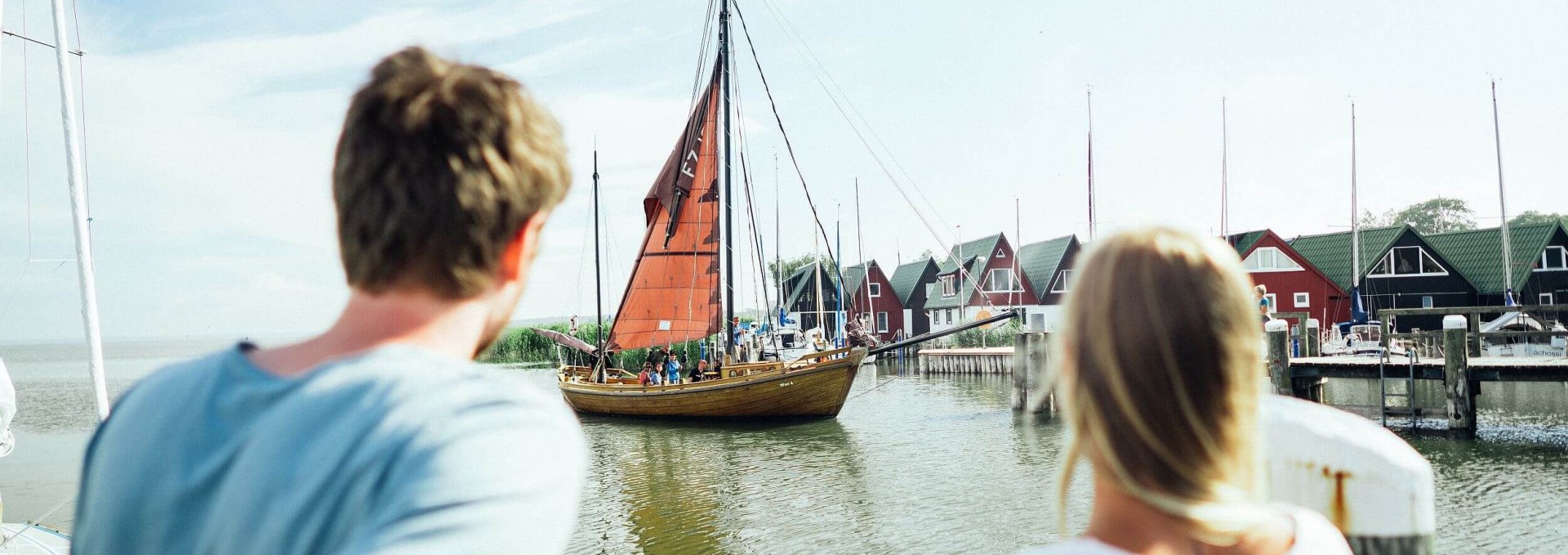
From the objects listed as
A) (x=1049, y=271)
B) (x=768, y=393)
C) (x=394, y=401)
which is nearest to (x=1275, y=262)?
(x=1049, y=271)

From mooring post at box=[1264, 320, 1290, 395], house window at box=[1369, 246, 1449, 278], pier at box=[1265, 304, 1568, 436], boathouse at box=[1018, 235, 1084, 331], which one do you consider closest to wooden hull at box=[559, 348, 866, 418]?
mooring post at box=[1264, 320, 1290, 395]

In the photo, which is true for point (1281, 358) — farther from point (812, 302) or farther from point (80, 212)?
point (812, 302)

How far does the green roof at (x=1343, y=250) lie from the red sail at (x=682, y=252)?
31703 mm

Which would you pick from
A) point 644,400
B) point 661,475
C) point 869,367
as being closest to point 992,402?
point 644,400

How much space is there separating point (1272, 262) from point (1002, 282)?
1373 cm

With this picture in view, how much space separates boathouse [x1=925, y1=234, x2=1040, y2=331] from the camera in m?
51.6

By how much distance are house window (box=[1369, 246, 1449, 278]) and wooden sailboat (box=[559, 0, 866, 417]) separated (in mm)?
31961

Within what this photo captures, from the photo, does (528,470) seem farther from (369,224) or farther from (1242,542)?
(1242,542)

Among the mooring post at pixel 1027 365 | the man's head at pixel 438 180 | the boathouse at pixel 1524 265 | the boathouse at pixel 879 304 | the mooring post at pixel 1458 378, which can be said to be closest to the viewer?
the man's head at pixel 438 180

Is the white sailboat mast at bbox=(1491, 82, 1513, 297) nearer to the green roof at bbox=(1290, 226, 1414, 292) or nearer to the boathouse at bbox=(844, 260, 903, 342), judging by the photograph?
the green roof at bbox=(1290, 226, 1414, 292)

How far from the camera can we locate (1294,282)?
4400 centimetres

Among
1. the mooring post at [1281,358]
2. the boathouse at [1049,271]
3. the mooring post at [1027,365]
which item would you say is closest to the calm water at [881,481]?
the mooring post at [1027,365]

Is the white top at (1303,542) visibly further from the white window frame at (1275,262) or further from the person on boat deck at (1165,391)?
the white window frame at (1275,262)

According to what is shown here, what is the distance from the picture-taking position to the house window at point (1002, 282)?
51656 mm
